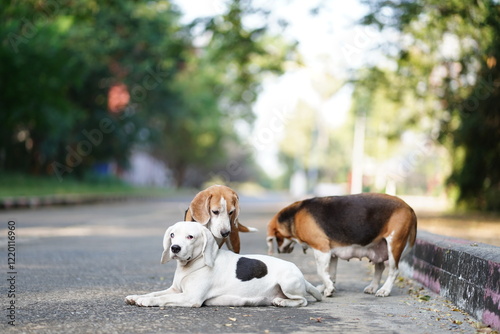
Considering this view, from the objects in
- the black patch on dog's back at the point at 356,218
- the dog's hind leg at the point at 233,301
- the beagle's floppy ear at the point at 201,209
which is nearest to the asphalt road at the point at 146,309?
the dog's hind leg at the point at 233,301

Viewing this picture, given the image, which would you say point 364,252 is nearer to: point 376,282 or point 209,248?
point 376,282

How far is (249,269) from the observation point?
6.72 meters

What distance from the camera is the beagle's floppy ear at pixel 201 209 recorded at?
23.7 feet

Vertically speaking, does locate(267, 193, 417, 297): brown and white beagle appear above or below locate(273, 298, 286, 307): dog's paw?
above

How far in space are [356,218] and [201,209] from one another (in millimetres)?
1574

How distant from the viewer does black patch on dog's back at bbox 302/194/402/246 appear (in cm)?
767

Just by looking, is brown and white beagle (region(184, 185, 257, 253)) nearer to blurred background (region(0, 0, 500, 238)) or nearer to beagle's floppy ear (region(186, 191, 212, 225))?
beagle's floppy ear (region(186, 191, 212, 225))

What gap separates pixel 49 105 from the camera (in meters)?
29.8

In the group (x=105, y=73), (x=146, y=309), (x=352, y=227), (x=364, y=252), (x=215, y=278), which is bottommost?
(x=146, y=309)

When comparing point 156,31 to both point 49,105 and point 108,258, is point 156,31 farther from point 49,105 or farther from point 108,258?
point 108,258

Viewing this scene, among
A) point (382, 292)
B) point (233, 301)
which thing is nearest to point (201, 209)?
point (233, 301)

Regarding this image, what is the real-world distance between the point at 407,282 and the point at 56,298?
4.30 metres

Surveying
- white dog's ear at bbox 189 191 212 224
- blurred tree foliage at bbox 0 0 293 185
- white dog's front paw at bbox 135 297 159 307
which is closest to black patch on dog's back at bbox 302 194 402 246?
white dog's ear at bbox 189 191 212 224

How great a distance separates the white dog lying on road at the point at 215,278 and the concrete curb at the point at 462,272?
1478 millimetres
